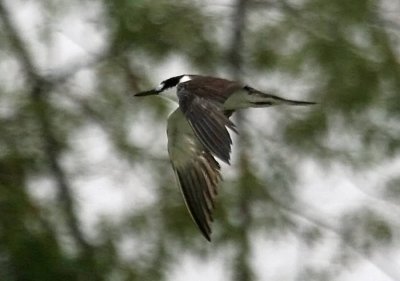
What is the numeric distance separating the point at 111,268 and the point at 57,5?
105 cm

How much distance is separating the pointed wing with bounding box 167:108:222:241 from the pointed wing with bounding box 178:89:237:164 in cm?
48

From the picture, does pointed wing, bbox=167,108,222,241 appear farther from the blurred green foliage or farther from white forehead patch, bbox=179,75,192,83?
the blurred green foliage

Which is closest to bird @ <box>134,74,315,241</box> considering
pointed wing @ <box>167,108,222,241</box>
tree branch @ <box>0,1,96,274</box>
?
pointed wing @ <box>167,108,222,241</box>

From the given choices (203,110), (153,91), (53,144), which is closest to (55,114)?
(53,144)

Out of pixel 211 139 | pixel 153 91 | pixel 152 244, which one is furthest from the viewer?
pixel 152 244

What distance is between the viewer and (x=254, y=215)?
7043 millimetres

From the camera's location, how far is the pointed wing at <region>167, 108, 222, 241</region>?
20.1ft

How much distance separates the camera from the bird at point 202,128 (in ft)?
17.7

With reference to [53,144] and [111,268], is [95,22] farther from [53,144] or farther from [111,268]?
[111,268]

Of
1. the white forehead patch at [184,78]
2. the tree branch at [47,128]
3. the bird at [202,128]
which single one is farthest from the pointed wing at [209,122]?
the tree branch at [47,128]

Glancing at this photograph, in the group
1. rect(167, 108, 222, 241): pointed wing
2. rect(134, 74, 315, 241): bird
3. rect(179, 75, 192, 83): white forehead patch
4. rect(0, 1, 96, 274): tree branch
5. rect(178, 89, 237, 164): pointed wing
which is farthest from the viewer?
rect(0, 1, 96, 274): tree branch

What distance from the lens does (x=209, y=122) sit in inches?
214

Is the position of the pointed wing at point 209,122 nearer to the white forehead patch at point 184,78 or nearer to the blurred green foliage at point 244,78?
the white forehead patch at point 184,78

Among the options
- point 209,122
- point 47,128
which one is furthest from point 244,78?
point 209,122
